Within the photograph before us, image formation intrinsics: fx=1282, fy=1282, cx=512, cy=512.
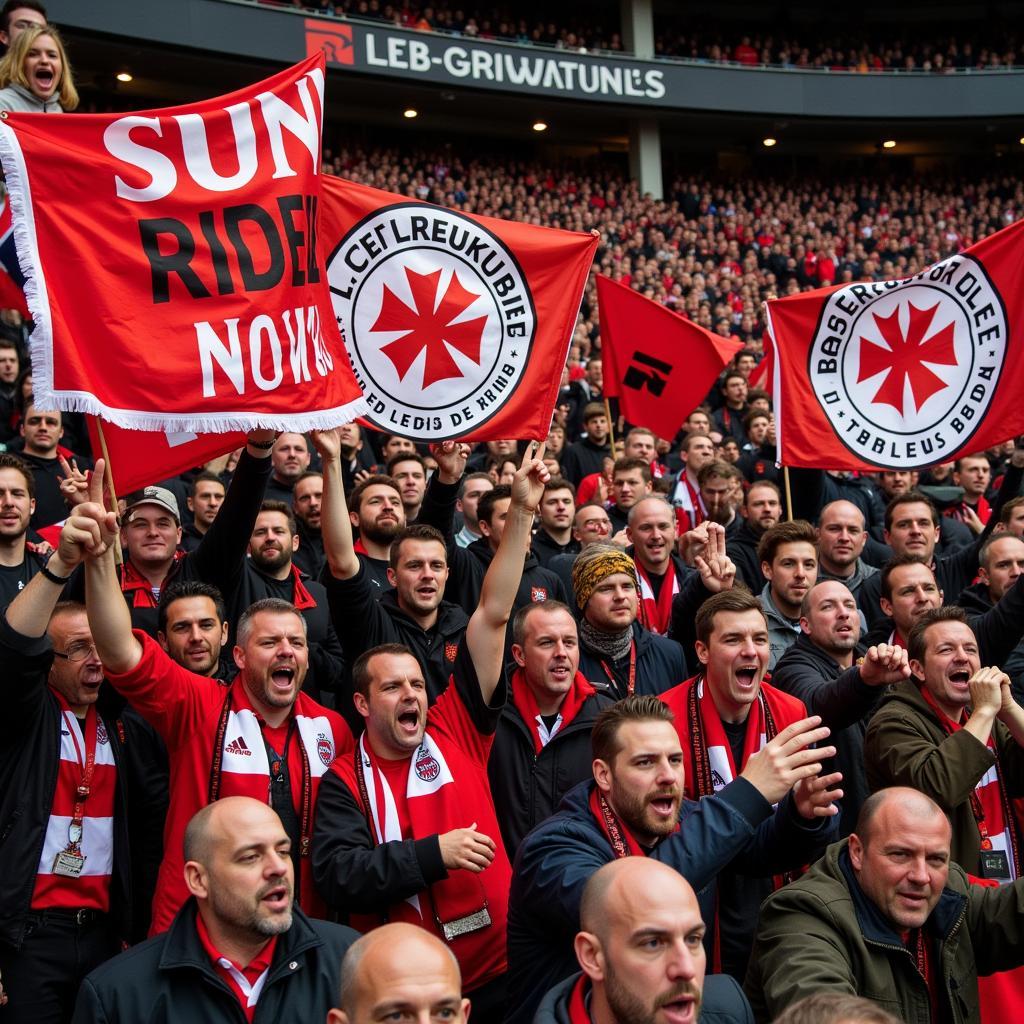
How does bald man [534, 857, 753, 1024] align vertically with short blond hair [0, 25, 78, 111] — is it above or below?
below

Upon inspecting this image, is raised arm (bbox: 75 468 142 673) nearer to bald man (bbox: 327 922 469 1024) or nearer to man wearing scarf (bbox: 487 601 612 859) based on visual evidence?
man wearing scarf (bbox: 487 601 612 859)

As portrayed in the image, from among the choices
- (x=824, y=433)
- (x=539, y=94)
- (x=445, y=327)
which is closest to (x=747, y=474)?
(x=824, y=433)

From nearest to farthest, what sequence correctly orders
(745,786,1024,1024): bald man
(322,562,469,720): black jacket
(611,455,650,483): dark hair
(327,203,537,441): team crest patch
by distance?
(745,786,1024,1024): bald man
(322,562,469,720): black jacket
(327,203,537,441): team crest patch
(611,455,650,483): dark hair

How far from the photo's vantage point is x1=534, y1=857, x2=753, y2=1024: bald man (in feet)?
8.64

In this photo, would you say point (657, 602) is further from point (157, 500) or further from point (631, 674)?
point (157, 500)

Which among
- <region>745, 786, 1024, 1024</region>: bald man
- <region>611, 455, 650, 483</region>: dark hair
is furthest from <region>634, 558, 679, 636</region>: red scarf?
<region>745, 786, 1024, 1024</region>: bald man

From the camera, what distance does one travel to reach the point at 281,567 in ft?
18.7

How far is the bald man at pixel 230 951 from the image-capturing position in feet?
9.84

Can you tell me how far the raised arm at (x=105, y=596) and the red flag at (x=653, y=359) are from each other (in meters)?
5.03

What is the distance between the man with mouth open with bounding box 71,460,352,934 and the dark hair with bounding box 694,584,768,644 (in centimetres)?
123

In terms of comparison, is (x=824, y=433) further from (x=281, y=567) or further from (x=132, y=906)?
(x=132, y=906)

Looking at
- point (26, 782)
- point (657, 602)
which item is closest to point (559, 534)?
point (657, 602)

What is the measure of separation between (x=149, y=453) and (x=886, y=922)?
293cm

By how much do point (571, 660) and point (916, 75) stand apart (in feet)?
94.0
